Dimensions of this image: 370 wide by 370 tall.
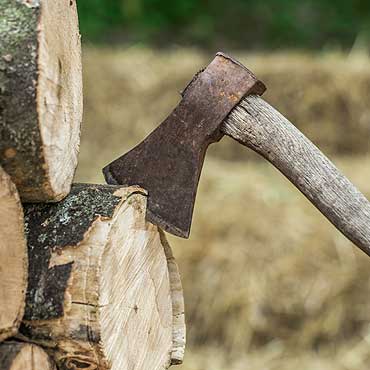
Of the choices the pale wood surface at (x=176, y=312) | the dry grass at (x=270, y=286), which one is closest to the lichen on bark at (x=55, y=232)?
the pale wood surface at (x=176, y=312)

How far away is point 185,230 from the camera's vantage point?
1.75 meters

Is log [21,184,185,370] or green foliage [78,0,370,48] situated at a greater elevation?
log [21,184,185,370]

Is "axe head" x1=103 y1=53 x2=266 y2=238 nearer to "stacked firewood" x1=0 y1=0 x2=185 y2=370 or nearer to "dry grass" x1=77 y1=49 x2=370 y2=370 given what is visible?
"stacked firewood" x1=0 y1=0 x2=185 y2=370

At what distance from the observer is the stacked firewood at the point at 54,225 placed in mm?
1409

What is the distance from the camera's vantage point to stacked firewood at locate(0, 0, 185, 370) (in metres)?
1.41

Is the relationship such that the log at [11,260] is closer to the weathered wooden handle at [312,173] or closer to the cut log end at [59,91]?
the cut log end at [59,91]

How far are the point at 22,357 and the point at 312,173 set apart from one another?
65cm

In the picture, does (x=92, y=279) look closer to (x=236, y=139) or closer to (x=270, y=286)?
(x=236, y=139)

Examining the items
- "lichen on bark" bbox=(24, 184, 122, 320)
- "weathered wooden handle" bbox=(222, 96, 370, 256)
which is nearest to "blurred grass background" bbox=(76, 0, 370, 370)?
"weathered wooden handle" bbox=(222, 96, 370, 256)

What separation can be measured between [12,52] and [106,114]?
4.53 metres

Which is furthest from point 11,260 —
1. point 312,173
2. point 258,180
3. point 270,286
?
point 258,180

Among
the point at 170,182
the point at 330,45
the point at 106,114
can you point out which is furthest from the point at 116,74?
the point at 170,182

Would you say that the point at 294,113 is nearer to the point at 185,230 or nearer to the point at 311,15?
the point at 311,15

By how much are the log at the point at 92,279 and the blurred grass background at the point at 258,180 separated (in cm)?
208
